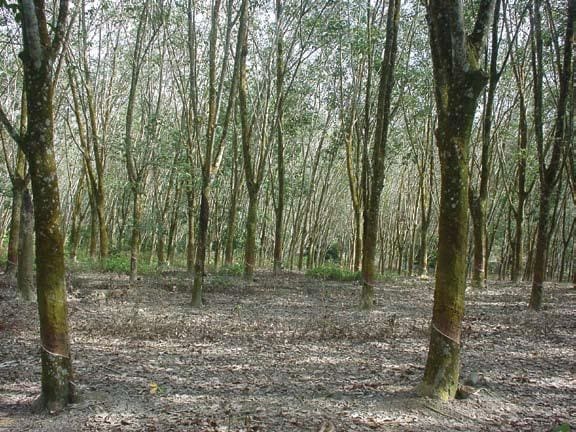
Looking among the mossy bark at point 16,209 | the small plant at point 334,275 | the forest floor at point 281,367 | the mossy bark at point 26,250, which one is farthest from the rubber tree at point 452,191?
the small plant at point 334,275

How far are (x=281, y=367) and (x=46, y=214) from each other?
3451 millimetres

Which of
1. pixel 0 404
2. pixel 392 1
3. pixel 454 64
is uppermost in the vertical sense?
pixel 392 1

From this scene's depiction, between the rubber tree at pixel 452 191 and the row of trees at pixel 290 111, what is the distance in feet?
0.05

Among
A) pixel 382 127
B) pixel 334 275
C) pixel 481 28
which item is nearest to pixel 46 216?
pixel 481 28

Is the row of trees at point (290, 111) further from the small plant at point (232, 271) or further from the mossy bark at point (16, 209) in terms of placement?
the small plant at point (232, 271)

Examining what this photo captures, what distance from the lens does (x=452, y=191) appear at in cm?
462

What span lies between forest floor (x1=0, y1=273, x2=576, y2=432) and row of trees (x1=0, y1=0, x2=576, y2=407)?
1.76 feet

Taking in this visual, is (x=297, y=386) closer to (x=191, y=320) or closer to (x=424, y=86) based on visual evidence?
(x=191, y=320)

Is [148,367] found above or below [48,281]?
below

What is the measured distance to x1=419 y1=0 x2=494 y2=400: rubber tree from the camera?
178 inches

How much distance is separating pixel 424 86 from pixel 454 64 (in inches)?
562

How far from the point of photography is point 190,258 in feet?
62.7

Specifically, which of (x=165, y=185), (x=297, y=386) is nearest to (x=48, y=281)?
(x=297, y=386)

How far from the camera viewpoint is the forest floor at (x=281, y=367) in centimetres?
447
